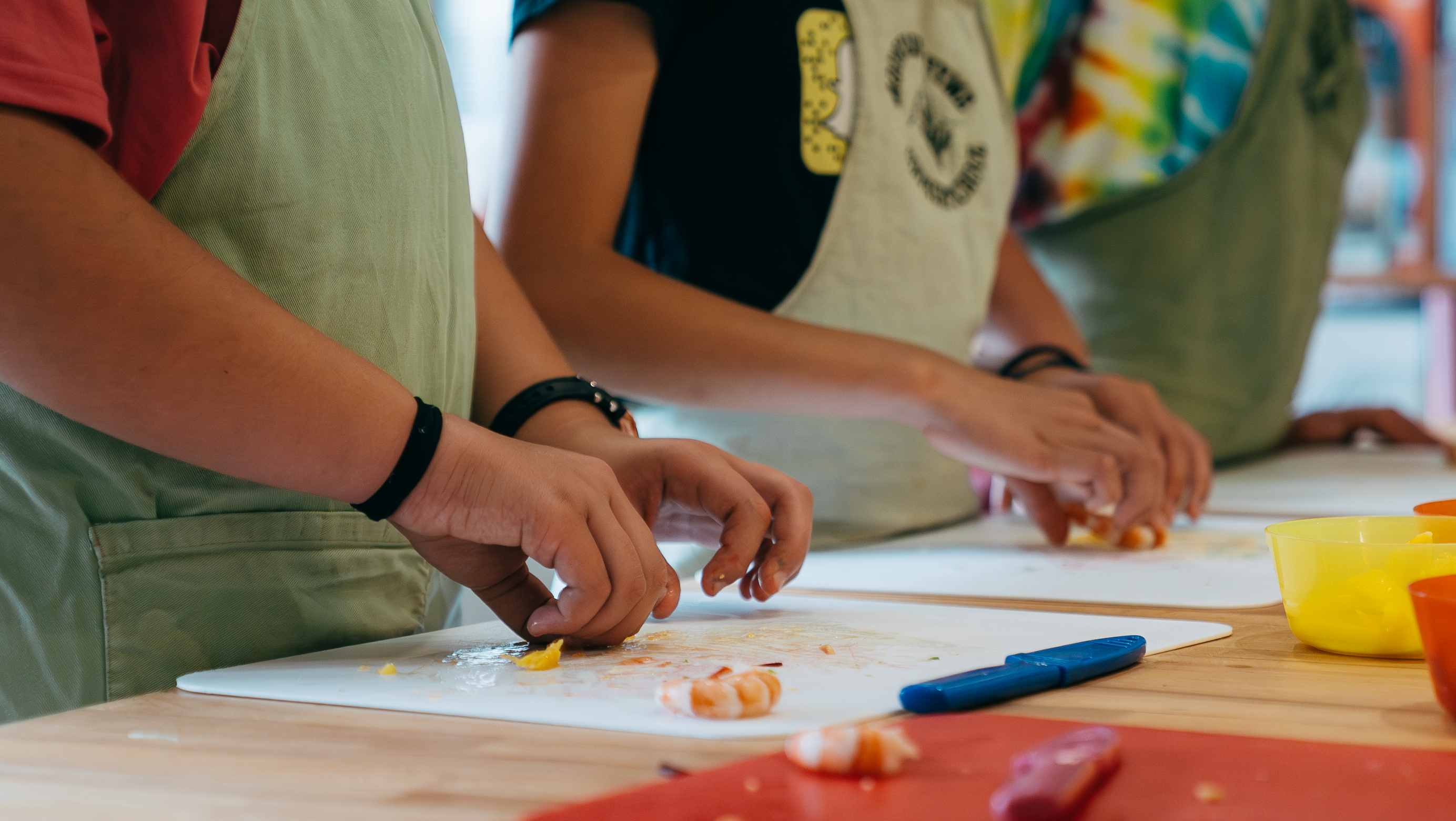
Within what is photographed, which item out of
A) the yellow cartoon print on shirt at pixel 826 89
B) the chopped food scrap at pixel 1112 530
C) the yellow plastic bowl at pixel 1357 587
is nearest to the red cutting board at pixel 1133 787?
the yellow plastic bowl at pixel 1357 587

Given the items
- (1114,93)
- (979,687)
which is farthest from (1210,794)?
(1114,93)

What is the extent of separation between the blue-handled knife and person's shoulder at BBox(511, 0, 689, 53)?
599 millimetres

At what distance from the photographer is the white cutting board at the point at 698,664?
484 millimetres

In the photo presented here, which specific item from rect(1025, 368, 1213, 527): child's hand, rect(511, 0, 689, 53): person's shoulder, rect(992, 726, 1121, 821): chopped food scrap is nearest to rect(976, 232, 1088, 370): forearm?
rect(1025, 368, 1213, 527): child's hand

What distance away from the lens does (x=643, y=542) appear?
607 millimetres

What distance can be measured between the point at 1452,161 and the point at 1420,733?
11.6ft

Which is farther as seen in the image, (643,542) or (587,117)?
(587,117)

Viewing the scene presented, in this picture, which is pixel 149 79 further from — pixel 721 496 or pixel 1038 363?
pixel 1038 363

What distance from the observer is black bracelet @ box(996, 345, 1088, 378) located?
126cm

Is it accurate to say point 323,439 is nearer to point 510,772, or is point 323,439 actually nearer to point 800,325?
point 510,772

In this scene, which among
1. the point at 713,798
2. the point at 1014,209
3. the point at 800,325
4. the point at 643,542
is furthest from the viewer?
the point at 1014,209

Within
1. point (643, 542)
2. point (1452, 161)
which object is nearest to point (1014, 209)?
point (643, 542)

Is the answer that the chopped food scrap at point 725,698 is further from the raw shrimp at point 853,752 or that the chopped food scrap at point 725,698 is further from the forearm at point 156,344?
the forearm at point 156,344

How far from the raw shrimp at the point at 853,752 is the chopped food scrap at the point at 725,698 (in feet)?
0.21
